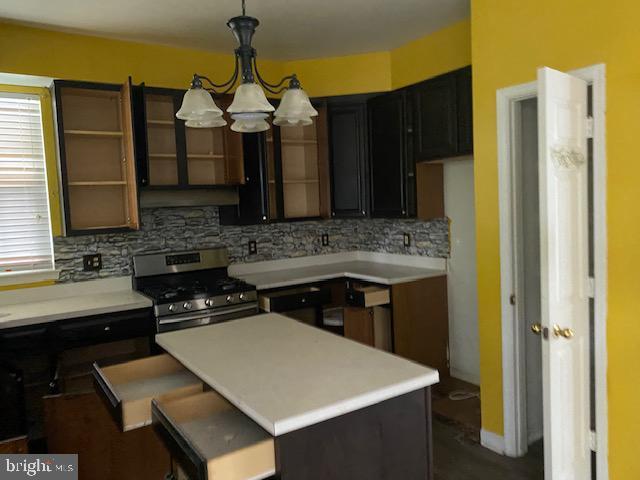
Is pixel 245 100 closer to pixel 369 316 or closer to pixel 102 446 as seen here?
pixel 102 446

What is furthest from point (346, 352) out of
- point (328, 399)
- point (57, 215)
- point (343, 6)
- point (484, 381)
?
point (57, 215)

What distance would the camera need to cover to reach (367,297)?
11.9 ft

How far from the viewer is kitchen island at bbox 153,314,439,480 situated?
142cm

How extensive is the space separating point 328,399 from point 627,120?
5.61 feet

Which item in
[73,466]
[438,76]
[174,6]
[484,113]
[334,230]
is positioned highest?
[174,6]

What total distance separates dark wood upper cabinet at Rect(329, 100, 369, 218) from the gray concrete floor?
189cm

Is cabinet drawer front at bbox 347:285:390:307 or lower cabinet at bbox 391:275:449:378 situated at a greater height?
cabinet drawer front at bbox 347:285:390:307

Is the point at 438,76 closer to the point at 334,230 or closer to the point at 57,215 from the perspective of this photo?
the point at 334,230

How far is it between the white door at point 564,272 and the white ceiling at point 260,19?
1514 mm

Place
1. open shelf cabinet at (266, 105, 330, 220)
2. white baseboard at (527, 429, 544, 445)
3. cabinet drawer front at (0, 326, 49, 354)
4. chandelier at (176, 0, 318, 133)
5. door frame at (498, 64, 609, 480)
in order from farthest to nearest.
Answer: open shelf cabinet at (266, 105, 330, 220), white baseboard at (527, 429, 544, 445), cabinet drawer front at (0, 326, 49, 354), door frame at (498, 64, 609, 480), chandelier at (176, 0, 318, 133)

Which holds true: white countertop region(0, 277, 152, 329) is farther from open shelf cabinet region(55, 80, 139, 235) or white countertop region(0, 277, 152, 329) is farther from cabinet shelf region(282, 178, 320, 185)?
cabinet shelf region(282, 178, 320, 185)

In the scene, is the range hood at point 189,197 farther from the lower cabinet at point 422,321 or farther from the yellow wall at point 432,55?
the yellow wall at point 432,55

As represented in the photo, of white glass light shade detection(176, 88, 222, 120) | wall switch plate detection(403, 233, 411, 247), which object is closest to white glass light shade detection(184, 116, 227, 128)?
white glass light shade detection(176, 88, 222, 120)

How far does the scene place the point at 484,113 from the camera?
2785 millimetres
